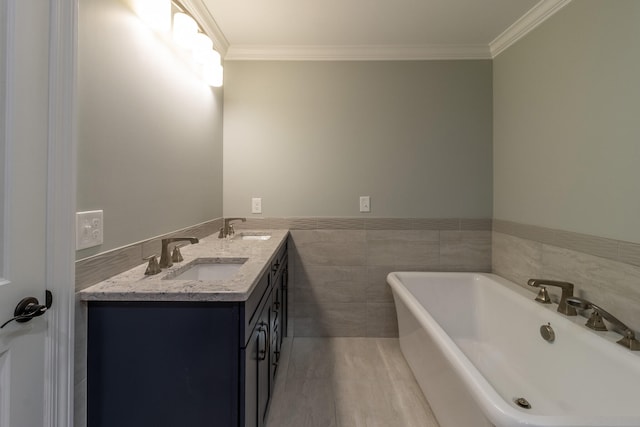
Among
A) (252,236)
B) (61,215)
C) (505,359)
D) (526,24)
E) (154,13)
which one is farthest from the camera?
(252,236)

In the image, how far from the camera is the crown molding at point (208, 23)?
1.94m

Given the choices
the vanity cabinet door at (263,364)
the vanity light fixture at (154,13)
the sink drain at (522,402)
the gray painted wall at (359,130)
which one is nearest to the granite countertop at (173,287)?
the vanity cabinet door at (263,364)

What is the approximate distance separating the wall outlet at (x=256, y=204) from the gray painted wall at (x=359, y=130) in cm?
6

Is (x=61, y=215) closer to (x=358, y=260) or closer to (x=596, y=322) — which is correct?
(x=358, y=260)

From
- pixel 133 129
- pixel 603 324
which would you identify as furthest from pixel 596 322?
pixel 133 129

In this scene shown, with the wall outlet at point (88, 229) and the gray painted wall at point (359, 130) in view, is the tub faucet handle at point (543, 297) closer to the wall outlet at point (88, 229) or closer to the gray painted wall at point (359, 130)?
the gray painted wall at point (359, 130)

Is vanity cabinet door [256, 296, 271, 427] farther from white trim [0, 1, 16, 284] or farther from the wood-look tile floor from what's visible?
white trim [0, 1, 16, 284]

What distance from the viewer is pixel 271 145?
2.63 metres

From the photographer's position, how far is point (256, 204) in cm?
264

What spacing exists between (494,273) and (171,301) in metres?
2.51

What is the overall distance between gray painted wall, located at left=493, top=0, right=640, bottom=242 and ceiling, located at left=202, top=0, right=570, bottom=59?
0.23 meters

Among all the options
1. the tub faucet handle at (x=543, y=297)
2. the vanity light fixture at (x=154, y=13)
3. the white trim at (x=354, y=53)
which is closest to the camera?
the vanity light fixture at (x=154, y=13)

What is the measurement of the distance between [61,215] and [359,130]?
6.98 feet

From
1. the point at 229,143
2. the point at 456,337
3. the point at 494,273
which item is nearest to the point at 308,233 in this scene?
the point at 229,143
